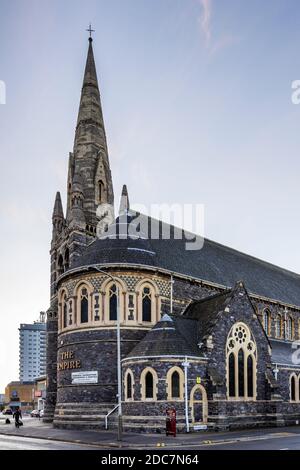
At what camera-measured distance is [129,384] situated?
107 ft

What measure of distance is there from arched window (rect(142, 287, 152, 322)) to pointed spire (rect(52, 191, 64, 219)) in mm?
20590

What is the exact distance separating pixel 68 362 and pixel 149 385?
28.2 feet

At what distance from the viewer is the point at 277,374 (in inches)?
1508

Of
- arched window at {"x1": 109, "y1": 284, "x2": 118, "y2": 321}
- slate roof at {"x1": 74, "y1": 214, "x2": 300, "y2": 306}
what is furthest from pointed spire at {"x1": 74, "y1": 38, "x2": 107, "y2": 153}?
arched window at {"x1": 109, "y1": 284, "x2": 118, "y2": 321}

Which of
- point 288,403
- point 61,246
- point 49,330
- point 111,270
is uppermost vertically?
point 61,246

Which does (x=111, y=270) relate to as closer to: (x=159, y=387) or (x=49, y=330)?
(x=159, y=387)

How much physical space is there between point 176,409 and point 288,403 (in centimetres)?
1199

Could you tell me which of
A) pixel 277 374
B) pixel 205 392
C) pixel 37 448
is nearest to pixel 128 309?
pixel 205 392

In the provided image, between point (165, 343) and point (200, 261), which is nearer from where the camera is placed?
point (165, 343)

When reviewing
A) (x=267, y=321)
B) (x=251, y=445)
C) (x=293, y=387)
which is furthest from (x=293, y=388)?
(x=251, y=445)

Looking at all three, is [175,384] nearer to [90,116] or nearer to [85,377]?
[85,377]

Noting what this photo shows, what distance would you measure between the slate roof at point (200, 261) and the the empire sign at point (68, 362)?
644 cm

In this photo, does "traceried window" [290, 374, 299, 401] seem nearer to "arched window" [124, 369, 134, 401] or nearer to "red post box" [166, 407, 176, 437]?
"arched window" [124, 369, 134, 401]

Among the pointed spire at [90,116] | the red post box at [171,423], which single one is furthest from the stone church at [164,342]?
the pointed spire at [90,116]
